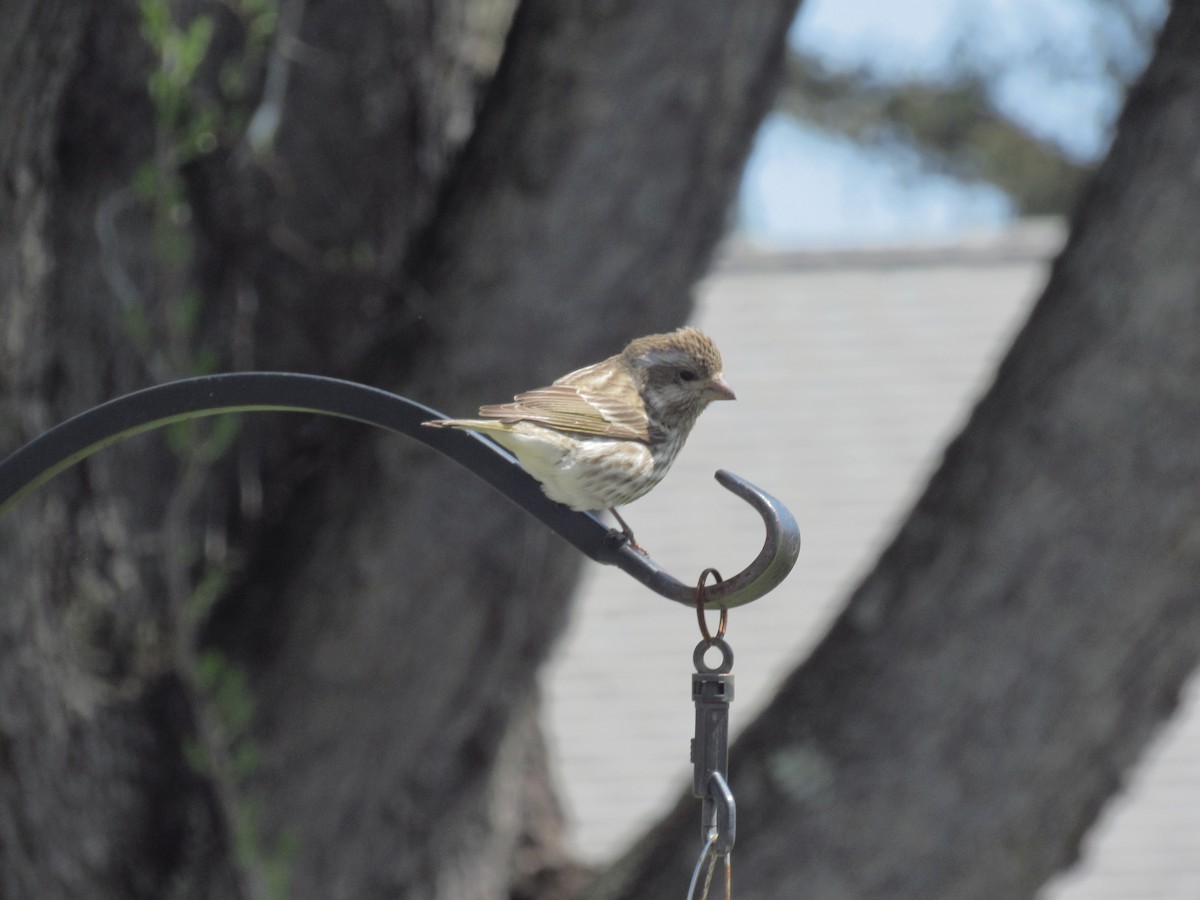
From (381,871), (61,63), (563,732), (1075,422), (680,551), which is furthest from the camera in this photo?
(680,551)

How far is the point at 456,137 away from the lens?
16.2ft

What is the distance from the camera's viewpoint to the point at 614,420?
3.43 metres

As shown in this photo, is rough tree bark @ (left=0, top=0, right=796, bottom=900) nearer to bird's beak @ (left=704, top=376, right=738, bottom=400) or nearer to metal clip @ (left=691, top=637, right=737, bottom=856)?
bird's beak @ (left=704, top=376, right=738, bottom=400)

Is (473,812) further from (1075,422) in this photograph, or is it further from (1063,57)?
(1063,57)

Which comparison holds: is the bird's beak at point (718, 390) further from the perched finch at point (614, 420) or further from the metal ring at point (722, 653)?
the metal ring at point (722, 653)

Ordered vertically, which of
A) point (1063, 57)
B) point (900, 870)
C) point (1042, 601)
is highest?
point (1063, 57)

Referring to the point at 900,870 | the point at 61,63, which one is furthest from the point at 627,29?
the point at 900,870

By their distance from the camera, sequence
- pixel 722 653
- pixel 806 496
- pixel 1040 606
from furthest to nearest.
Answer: pixel 806 496 < pixel 1040 606 < pixel 722 653

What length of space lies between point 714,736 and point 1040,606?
1.84 m

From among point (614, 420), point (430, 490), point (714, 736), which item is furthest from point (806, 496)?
point (714, 736)

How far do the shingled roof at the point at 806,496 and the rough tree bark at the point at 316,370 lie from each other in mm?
3324

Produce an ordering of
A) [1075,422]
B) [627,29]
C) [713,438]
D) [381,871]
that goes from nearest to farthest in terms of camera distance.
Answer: [1075,422] < [627,29] < [381,871] < [713,438]

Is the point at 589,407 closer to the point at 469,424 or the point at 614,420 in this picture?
the point at 614,420

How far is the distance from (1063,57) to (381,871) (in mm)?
8834
